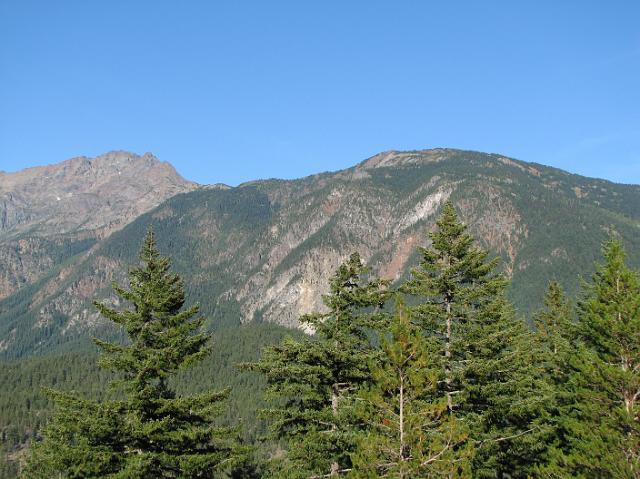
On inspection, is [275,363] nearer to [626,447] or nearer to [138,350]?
[138,350]

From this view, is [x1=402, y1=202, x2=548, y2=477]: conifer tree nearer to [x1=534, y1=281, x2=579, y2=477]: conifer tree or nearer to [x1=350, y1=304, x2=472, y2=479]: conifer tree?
[x1=534, y1=281, x2=579, y2=477]: conifer tree

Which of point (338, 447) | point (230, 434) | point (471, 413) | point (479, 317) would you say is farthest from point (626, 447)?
point (230, 434)

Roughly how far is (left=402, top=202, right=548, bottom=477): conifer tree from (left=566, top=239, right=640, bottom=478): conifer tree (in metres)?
2.29

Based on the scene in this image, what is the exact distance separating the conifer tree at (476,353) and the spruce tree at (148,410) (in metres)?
9.62

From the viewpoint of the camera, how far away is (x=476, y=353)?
79.9 feet

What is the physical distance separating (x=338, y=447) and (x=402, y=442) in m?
5.90

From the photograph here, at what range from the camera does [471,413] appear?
22.6 m

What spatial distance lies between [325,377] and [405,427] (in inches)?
226

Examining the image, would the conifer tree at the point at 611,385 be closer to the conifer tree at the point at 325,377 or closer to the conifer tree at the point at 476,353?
the conifer tree at the point at 476,353

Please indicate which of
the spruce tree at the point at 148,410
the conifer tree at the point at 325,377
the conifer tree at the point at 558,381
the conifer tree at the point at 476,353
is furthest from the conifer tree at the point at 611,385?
the spruce tree at the point at 148,410

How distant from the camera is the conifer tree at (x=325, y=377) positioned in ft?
71.7

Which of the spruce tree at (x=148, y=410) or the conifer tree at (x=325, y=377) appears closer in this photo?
the spruce tree at (x=148, y=410)


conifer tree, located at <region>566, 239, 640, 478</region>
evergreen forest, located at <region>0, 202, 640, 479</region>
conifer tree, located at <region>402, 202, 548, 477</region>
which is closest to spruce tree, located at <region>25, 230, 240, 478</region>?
evergreen forest, located at <region>0, 202, 640, 479</region>

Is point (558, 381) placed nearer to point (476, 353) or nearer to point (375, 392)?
point (476, 353)
